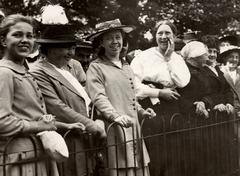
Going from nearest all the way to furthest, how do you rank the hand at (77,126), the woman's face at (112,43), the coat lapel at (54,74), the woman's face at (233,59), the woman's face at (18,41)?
the woman's face at (18,41)
the hand at (77,126)
the coat lapel at (54,74)
the woman's face at (112,43)
the woman's face at (233,59)

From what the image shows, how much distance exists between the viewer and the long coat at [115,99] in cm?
505

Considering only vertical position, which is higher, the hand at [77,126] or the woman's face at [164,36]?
the woman's face at [164,36]

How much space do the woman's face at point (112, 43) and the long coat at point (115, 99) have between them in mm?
114

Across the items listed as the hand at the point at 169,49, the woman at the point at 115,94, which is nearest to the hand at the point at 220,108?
the hand at the point at 169,49

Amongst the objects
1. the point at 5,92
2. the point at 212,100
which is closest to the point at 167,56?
the point at 212,100

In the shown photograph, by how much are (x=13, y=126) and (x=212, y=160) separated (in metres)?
3.54

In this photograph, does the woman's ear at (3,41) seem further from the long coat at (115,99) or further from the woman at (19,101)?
the long coat at (115,99)

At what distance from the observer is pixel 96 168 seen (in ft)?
16.3

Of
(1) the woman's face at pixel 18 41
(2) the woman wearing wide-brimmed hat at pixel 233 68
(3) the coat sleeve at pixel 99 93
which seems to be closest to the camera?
(1) the woman's face at pixel 18 41

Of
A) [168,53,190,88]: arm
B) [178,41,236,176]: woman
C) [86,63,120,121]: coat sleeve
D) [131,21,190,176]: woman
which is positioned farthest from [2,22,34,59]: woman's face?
[178,41,236,176]: woman

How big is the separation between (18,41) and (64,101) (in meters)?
0.85

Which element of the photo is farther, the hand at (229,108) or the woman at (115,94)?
the hand at (229,108)

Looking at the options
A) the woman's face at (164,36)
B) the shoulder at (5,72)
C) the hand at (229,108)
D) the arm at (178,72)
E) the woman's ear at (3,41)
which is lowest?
the hand at (229,108)

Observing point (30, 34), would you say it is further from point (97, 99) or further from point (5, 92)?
point (97, 99)
